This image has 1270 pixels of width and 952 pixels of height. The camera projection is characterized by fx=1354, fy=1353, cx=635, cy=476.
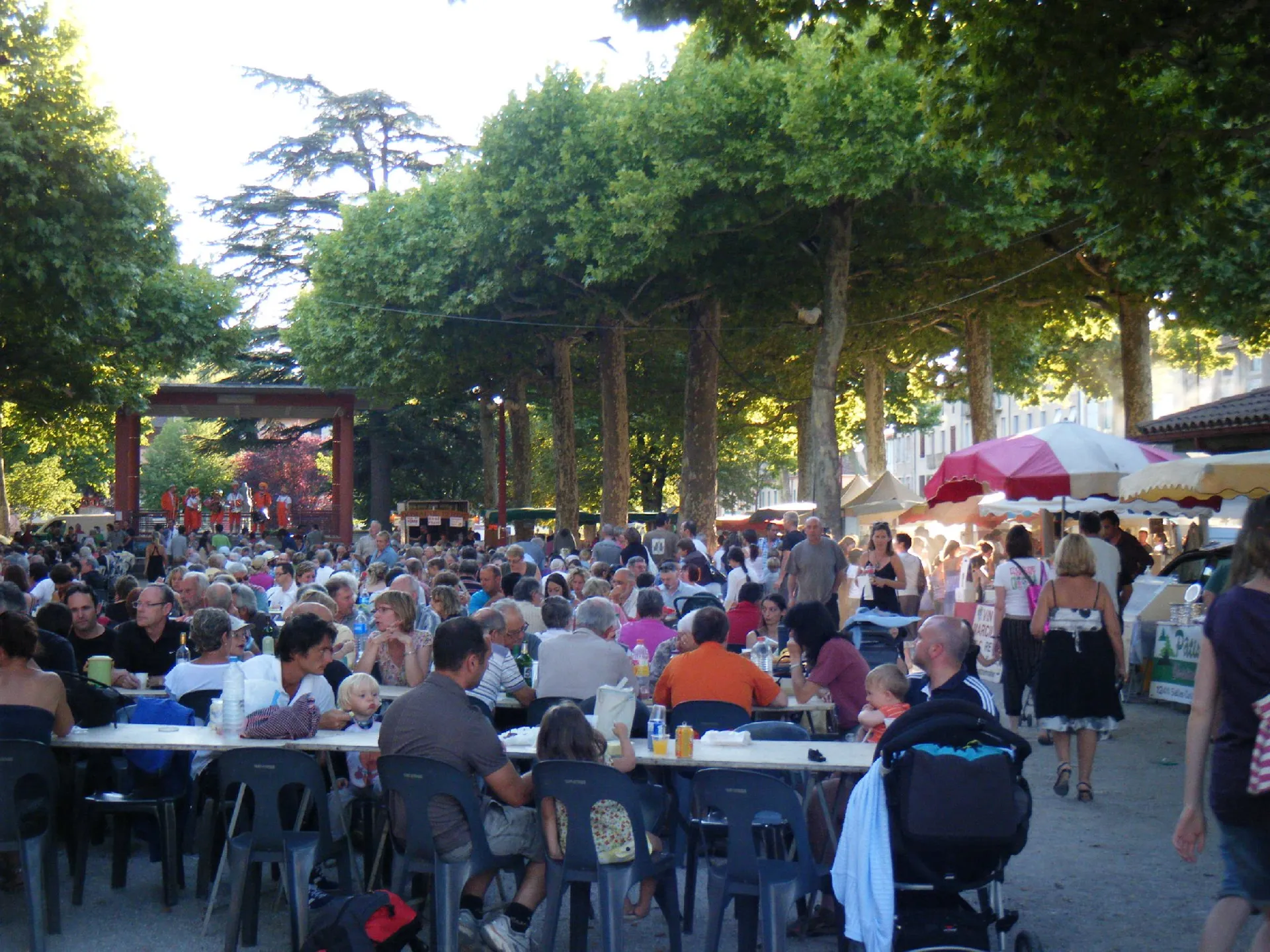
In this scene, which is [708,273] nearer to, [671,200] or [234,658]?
[671,200]

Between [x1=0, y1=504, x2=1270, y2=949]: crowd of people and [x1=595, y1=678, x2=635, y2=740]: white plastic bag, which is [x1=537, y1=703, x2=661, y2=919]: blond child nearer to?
[x1=0, y1=504, x2=1270, y2=949]: crowd of people

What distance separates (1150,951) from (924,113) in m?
6.66

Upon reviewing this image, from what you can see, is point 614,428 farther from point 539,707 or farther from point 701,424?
point 539,707

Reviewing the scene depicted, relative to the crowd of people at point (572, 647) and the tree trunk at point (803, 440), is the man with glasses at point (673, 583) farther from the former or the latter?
the tree trunk at point (803, 440)

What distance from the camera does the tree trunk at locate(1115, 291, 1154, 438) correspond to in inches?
971

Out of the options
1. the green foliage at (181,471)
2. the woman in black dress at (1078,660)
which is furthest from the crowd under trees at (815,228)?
the green foliage at (181,471)

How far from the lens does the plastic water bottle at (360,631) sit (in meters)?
10.6

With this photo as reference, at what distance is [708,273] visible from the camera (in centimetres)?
2531

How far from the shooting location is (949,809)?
4.91 m

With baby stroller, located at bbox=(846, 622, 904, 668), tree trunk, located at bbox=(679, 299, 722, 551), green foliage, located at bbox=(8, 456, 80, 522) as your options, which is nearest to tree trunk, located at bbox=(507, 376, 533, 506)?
tree trunk, located at bbox=(679, 299, 722, 551)

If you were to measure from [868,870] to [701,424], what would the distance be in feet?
70.3

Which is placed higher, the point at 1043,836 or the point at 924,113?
the point at 924,113

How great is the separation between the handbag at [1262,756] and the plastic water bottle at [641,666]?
16.6ft

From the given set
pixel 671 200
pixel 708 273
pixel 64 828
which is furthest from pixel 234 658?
pixel 708 273
